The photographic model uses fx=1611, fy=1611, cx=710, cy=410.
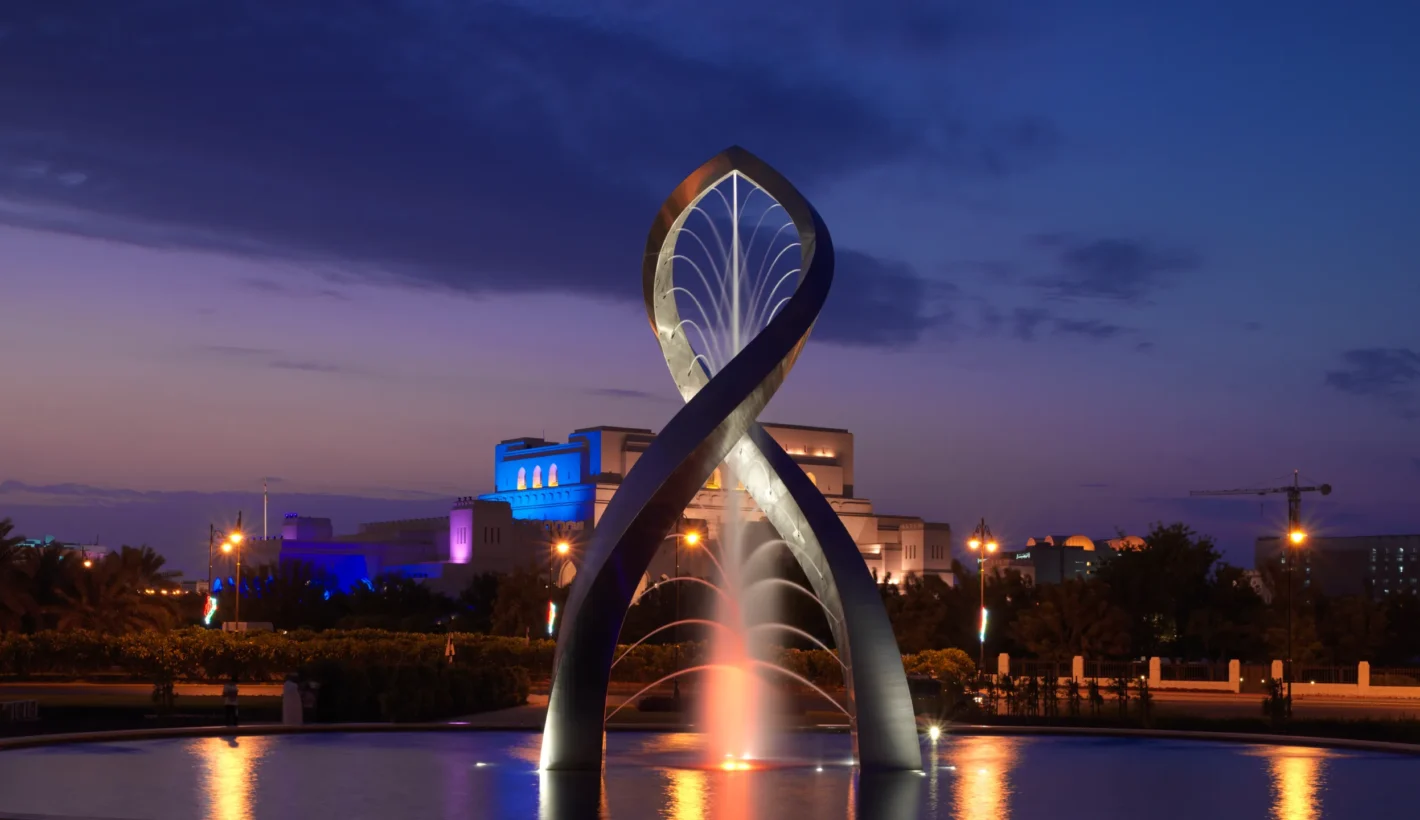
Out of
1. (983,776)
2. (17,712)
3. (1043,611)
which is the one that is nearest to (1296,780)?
→ (983,776)

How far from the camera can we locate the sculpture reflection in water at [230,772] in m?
15.0

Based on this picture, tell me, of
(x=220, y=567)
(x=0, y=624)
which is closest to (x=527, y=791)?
(x=0, y=624)

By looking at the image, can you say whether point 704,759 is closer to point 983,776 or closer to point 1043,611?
point 983,776

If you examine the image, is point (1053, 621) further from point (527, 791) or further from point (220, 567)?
point (220, 567)

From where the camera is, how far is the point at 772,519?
20.1 m

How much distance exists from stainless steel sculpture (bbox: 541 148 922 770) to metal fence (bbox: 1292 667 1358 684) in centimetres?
3862

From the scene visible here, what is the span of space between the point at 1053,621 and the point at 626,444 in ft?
299

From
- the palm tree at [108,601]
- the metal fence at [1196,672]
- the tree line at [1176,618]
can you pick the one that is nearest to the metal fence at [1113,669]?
the metal fence at [1196,672]

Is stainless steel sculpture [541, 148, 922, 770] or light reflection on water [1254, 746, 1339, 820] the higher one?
stainless steel sculpture [541, 148, 922, 770]

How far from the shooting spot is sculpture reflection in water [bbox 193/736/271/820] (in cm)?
1498

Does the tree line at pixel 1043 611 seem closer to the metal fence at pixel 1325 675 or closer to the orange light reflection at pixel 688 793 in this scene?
the metal fence at pixel 1325 675

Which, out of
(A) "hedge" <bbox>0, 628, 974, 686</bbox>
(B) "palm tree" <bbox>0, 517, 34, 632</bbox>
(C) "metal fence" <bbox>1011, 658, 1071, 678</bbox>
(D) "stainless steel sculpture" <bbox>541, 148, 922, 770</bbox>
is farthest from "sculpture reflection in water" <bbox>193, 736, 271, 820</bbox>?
(C) "metal fence" <bbox>1011, 658, 1071, 678</bbox>

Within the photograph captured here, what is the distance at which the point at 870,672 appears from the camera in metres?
18.8

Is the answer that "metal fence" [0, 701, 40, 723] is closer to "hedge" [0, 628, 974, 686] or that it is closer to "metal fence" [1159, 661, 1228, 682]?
"hedge" [0, 628, 974, 686]
